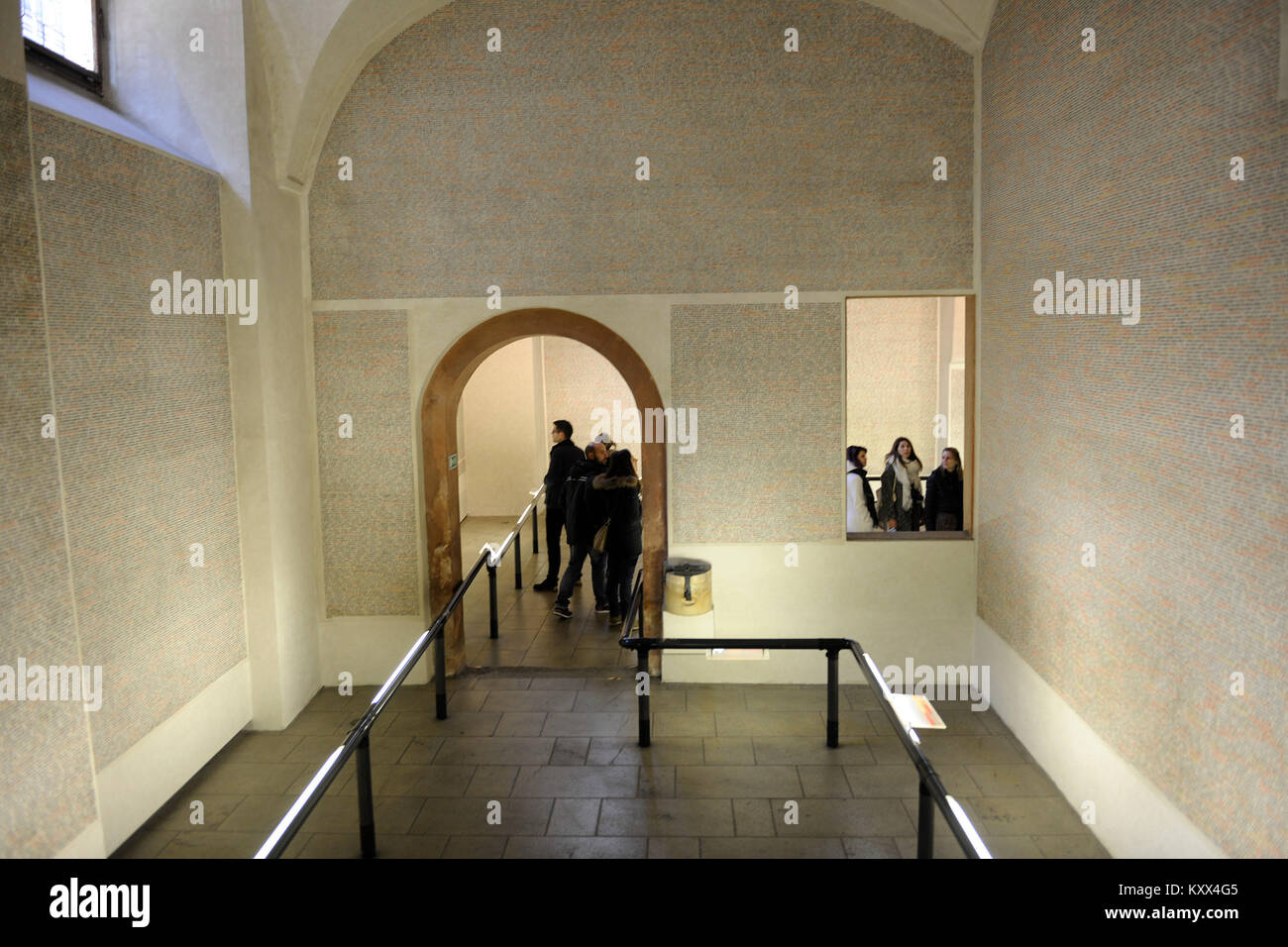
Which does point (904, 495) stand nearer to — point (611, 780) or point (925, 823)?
point (611, 780)

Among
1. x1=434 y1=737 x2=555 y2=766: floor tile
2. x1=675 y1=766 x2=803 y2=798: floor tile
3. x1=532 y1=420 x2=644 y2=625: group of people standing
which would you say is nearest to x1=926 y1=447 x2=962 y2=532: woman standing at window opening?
x1=532 y1=420 x2=644 y2=625: group of people standing

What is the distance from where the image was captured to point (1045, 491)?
5.82 metres

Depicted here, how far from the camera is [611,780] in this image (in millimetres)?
5676

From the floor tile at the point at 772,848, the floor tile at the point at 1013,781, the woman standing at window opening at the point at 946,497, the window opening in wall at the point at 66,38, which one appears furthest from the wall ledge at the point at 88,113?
the floor tile at the point at 1013,781

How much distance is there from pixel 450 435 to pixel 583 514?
153 cm

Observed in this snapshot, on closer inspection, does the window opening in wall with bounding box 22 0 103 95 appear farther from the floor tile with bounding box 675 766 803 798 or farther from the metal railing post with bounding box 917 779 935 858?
the metal railing post with bounding box 917 779 935 858

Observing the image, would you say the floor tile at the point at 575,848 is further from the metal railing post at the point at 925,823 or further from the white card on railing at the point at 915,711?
the white card on railing at the point at 915,711

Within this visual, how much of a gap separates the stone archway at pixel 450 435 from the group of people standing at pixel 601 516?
23.0 inches

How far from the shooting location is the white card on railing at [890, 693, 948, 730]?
5.07 metres

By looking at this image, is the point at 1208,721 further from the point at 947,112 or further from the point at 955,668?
the point at 947,112

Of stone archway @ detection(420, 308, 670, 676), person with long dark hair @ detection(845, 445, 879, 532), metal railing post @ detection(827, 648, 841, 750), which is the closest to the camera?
metal railing post @ detection(827, 648, 841, 750)

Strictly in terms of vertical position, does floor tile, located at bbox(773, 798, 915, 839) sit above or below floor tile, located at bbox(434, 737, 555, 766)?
below

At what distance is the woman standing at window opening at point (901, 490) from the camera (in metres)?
8.88

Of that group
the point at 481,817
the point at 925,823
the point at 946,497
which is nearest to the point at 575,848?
the point at 481,817
